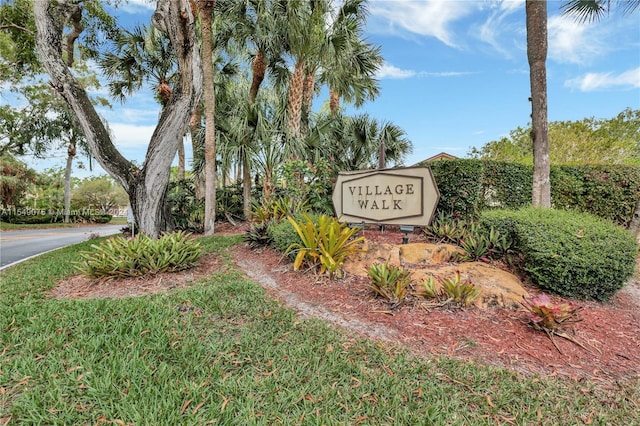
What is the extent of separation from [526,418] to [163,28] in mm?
8102

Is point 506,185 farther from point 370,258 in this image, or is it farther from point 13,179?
point 13,179

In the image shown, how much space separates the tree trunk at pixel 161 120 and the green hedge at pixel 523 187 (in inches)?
217

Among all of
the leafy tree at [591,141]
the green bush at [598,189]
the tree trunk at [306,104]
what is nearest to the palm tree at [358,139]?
the tree trunk at [306,104]

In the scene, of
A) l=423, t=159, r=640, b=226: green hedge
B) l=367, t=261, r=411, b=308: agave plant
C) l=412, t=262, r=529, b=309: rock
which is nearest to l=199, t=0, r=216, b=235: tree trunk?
l=423, t=159, r=640, b=226: green hedge

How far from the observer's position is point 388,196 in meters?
5.78

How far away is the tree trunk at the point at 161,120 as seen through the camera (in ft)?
19.4

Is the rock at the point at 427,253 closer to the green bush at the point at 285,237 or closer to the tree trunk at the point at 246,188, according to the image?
the green bush at the point at 285,237

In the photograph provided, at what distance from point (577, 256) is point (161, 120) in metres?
7.33

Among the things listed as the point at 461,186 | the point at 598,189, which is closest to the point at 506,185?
the point at 461,186

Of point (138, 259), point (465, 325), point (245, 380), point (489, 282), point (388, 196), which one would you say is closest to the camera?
point (245, 380)

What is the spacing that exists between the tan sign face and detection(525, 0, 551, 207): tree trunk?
237 centimetres

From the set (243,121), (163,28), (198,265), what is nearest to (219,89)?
(243,121)

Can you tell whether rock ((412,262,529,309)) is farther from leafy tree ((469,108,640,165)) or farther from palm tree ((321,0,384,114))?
leafy tree ((469,108,640,165))

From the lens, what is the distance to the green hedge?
6.25 meters
